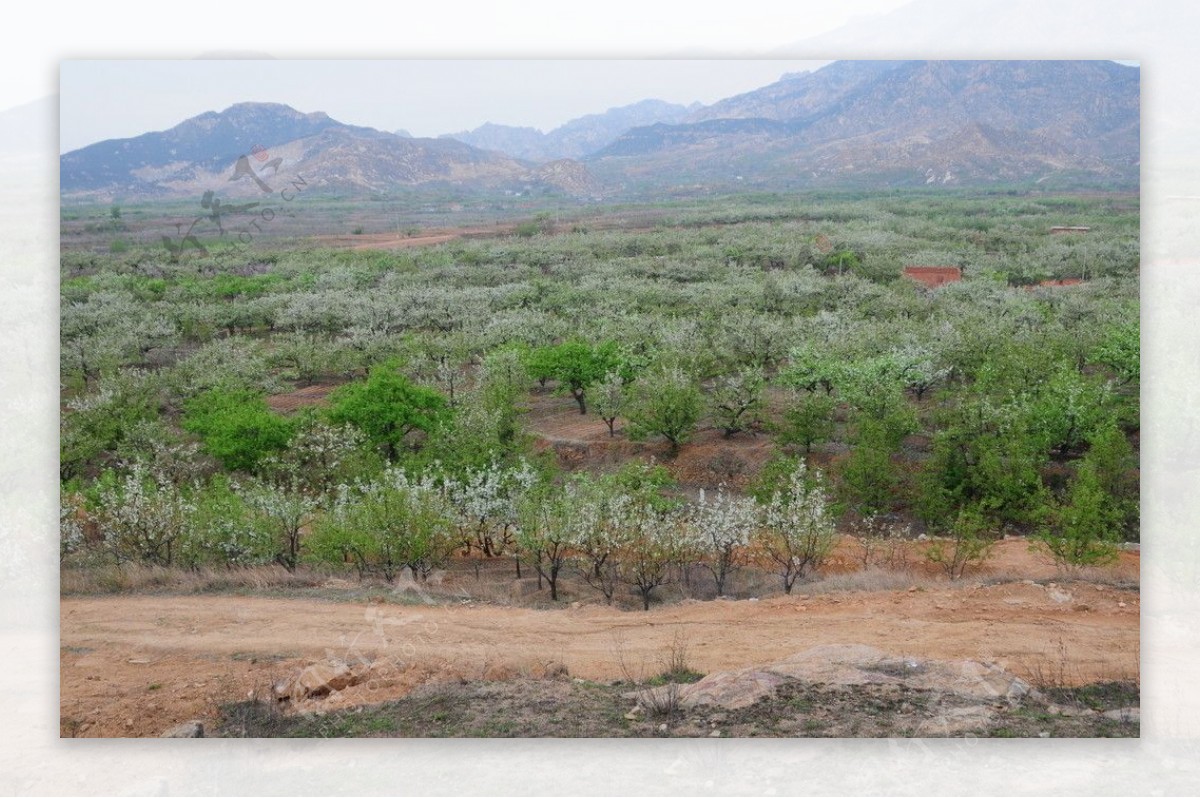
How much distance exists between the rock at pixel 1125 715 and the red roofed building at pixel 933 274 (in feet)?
49.2

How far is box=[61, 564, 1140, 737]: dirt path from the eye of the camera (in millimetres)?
10297

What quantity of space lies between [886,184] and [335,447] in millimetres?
11000

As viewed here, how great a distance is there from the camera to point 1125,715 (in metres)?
10.1

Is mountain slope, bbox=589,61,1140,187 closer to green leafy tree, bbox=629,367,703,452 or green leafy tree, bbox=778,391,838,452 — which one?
green leafy tree, bbox=629,367,703,452

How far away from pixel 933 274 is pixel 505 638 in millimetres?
17592

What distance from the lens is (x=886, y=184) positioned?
17281mm

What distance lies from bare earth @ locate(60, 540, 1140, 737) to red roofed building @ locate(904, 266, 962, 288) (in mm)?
13615

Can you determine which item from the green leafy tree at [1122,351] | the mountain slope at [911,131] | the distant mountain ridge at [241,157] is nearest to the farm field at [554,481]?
the green leafy tree at [1122,351]

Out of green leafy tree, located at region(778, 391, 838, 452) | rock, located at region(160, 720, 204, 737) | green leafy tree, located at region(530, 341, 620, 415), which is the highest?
green leafy tree, located at region(530, 341, 620, 415)

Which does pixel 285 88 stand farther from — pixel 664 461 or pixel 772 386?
pixel 772 386

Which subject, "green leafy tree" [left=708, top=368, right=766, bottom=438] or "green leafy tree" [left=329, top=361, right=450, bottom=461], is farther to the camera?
"green leafy tree" [left=708, top=368, right=766, bottom=438]

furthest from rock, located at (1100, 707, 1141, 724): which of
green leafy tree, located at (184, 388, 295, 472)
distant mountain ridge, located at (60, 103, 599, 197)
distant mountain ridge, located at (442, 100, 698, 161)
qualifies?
green leafy tree, located at (184, 388, 295, 472)

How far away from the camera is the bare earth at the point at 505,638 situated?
10297 millimetres

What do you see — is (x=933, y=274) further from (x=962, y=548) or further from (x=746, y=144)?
(x=962, y=548)
